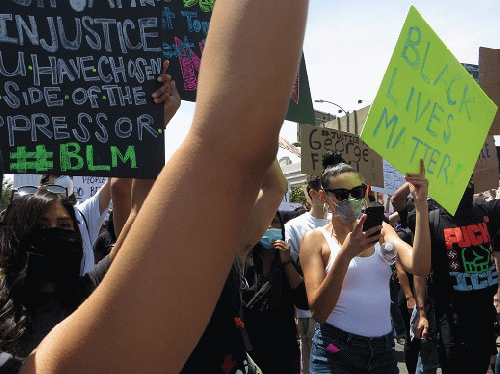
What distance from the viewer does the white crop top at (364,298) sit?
310 cm

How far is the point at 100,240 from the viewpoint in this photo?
5199 millimetres

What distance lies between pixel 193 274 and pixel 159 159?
1.49 meters

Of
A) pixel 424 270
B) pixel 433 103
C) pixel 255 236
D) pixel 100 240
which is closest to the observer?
pixel 255 236

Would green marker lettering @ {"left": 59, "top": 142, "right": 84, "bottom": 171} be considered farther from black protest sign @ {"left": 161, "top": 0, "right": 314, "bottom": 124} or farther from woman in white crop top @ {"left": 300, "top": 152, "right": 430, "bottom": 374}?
woman in white crop top @ {"left": 300, "top": 152, "right": 430, "bottom": 374}

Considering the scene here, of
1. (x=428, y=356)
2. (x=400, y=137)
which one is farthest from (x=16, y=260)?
(x=428, y=356)

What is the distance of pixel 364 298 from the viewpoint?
3.16 m

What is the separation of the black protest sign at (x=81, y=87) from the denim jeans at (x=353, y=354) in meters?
1.58

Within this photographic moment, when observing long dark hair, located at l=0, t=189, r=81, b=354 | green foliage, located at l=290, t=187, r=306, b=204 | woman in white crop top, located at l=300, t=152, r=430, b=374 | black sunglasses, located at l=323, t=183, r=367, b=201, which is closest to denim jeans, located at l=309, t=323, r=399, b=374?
woman in white crop top, located at l=300, t=152, r=430, b=374

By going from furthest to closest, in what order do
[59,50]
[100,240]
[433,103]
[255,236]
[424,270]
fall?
1. [100,240]
2. [424,270]
3. [433,103]
4. [255,236]
5. [59,50]

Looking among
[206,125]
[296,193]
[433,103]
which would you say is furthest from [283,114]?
[296,193]

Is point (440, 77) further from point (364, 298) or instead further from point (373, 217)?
point (364, 298)

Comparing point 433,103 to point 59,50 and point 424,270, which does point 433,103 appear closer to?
point 424,270

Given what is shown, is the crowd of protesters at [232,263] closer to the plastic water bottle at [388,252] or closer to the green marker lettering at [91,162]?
the plastic water bottle at [388,252]

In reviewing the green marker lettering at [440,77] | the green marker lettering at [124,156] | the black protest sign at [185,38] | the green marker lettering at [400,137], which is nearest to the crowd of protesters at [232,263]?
the green marker lettering at [124,156]
